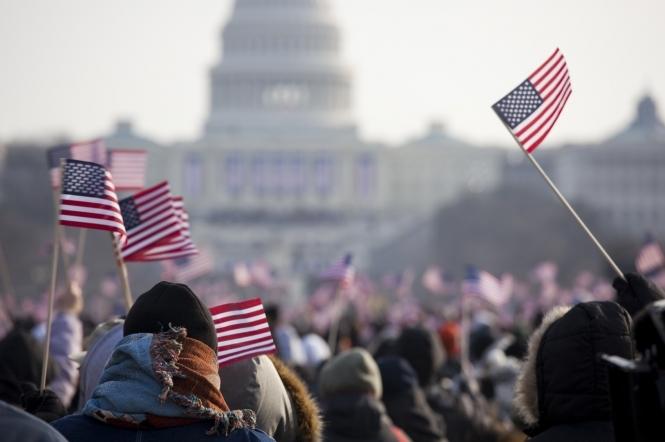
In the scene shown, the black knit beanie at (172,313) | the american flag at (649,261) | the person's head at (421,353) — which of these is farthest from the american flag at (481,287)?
the black knit beanie at (172,313)

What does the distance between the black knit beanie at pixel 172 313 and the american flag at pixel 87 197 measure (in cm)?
274

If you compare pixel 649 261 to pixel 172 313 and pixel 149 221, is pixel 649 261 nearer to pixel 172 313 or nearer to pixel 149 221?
pixel 149 221

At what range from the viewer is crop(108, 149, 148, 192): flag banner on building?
50.4 ft

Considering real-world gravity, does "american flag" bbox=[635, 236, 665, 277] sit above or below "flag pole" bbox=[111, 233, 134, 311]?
below

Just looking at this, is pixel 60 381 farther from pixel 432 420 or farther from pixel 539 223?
pixel 539 223

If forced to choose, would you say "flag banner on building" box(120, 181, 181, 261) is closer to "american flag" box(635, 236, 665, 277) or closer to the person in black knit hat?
the person in black knit hat

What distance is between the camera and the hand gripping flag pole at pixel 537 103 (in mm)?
9000

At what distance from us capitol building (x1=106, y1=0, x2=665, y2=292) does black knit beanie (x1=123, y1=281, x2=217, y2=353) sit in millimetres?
140453

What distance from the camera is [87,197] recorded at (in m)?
9.10

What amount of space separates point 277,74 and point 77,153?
137311 millimetres

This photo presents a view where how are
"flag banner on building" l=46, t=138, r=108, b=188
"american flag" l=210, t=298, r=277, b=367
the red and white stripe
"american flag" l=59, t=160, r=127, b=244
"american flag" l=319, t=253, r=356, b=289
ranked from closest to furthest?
"american flag" l=210, t=298, r=277, b=367
"american flag" l=59, t=160, r=127, b=244
the red and white stripe
"flag banner on building" l=46, t=138, r=108, b=188
"american flag" l=319, t=253, r=356, b=289

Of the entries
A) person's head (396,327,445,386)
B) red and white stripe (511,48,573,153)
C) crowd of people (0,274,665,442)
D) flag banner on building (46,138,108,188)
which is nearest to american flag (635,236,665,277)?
flag banner on building (46,138,108,188)

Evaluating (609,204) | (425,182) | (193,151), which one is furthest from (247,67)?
(609,204)

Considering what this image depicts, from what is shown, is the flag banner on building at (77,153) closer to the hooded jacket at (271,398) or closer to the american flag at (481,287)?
the american flag at (481,287)
